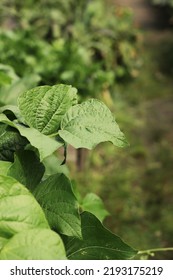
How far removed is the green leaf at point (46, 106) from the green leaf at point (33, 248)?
0.24 meters

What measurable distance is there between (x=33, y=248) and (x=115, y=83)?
15.4 feet


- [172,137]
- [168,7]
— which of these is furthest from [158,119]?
[168,7]

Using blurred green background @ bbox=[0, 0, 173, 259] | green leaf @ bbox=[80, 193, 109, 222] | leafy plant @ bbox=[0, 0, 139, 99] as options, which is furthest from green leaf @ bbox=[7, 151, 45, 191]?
leafy plant @ bbox=[0, 0, 139, 99]

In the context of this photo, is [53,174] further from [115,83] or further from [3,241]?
[115,83]

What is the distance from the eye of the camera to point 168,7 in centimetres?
725

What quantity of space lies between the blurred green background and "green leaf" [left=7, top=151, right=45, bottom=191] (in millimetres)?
330

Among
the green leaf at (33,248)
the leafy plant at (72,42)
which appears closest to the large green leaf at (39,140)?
the green leaf at (33,248)

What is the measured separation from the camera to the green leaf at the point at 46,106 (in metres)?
0.83

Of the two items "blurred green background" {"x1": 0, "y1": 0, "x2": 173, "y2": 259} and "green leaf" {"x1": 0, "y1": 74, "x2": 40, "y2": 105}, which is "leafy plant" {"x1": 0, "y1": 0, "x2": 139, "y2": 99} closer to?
"blurred green background" {"x1": 0, "y1": 0, "x2": 173, "y2": 259}

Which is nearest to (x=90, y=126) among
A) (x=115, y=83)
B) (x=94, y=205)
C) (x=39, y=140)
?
(x=39, y=140)
